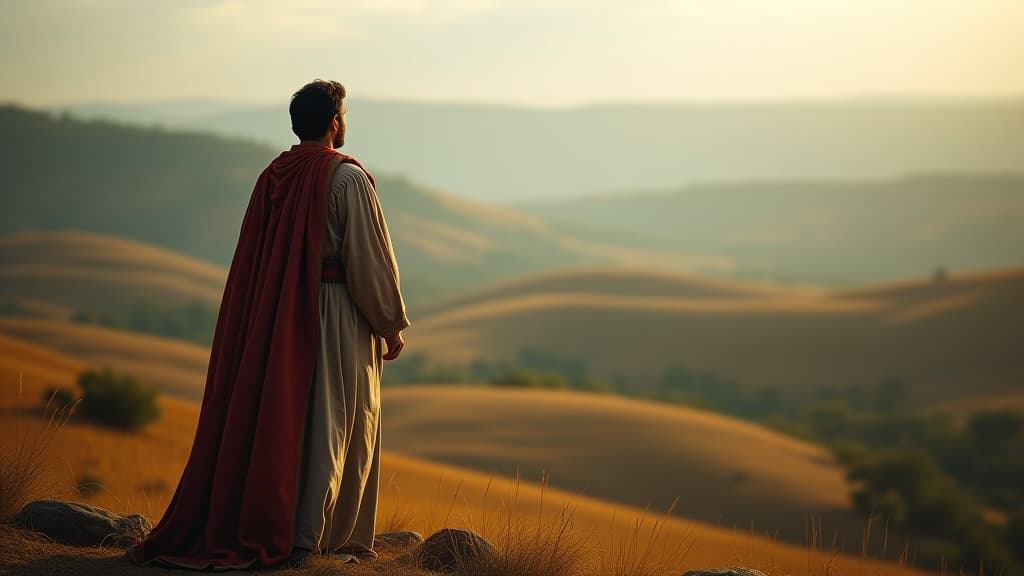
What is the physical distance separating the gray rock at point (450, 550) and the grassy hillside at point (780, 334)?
47073mm

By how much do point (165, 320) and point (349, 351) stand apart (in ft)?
201

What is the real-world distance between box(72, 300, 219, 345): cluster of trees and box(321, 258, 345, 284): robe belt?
54056mm

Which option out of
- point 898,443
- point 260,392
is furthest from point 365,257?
point 898,443

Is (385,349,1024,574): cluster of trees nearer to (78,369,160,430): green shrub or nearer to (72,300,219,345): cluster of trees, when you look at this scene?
Answer: (78,369,160,430): green shrub

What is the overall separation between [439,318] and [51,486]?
71.3 m

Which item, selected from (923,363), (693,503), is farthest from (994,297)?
(693,503)

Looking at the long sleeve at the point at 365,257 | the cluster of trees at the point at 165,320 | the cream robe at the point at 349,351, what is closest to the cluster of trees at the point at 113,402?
the cream robe at the point at 349,351

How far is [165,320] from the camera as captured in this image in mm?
63625

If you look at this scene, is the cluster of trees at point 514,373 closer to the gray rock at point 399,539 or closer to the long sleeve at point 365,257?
the gray rock at point 399,539

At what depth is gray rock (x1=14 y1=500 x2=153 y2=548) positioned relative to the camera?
19.3 feet

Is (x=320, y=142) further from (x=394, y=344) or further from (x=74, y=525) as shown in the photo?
(x=74, y=525)

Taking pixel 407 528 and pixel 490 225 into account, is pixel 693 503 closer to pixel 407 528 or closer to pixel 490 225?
pixel 407 528

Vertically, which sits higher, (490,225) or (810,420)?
(490,225)

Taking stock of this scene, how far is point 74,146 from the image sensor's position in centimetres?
13512
